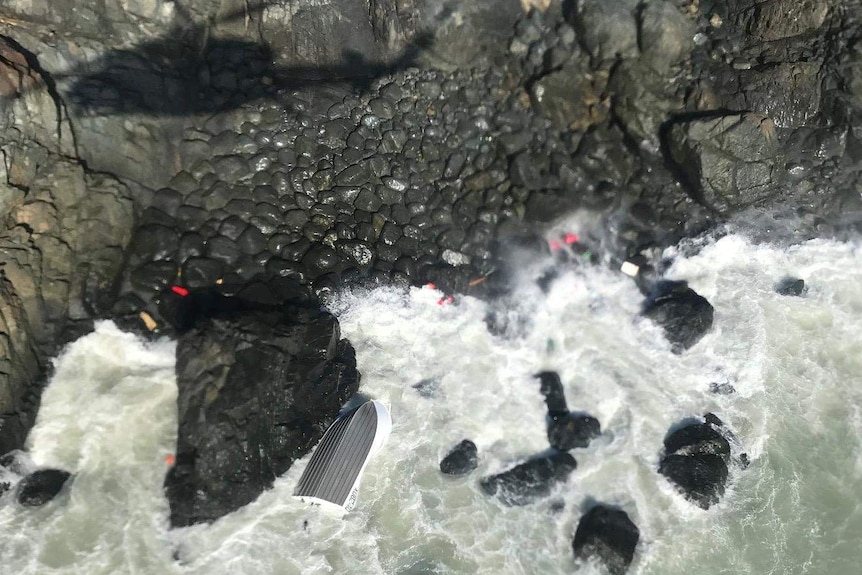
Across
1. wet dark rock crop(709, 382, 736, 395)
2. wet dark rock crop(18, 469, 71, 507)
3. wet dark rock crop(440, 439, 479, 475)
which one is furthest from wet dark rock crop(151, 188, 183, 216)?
wet dark rock crop(709, 382, 736, 395)

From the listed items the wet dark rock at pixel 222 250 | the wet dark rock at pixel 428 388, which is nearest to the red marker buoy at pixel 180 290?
the wet dark rock at pixel 222 250

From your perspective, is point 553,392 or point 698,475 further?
point 553,392

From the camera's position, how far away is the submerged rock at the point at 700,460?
10.9m

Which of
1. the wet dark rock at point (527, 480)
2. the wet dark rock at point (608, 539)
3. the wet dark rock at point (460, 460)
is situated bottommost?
the wet dark rock at point (608, 539)

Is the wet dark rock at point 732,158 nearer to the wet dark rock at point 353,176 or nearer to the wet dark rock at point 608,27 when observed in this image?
the wet dark rock at point 608,27

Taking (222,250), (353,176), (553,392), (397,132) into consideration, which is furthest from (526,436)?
(397,132)

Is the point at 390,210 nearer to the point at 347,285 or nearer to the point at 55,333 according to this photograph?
the point at 347,285


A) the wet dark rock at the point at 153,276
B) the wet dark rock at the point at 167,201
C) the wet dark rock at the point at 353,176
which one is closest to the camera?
the wet dark rock at the point at 153,276

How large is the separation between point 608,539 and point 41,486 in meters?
9.21

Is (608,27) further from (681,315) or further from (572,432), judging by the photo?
(572,432)

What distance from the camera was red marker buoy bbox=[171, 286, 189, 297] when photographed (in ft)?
38.4

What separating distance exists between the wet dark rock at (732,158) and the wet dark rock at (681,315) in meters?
2.37

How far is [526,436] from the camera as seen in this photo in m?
11.7

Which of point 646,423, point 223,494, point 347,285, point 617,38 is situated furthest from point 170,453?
point 617,38
